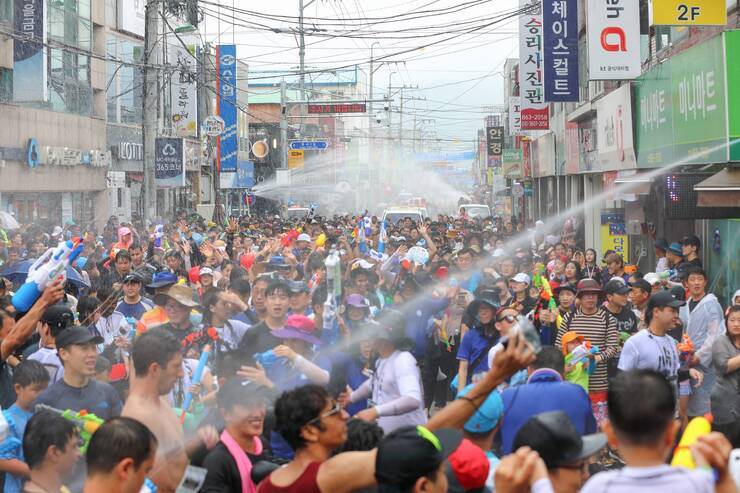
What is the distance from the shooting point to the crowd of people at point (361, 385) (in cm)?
365

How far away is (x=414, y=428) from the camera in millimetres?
3719

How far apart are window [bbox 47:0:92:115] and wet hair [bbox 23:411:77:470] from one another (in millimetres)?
27841

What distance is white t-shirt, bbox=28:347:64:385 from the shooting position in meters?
6.40

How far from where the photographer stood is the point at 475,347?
8.26 meters

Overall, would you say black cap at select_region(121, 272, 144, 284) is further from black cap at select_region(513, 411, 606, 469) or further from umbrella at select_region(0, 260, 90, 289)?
black cap at select_region(513, 411, 606, 469)

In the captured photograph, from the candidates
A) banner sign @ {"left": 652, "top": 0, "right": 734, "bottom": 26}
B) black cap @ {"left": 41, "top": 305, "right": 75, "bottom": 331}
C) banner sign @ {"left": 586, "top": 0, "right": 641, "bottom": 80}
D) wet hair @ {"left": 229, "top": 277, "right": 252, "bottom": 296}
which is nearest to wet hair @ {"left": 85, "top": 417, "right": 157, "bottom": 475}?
black cap @ {"left": 41, "top": 305, "right": 75, "bottom": 331}

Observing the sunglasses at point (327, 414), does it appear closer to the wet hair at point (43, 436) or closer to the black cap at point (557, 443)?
the black cap at point (557, 443)

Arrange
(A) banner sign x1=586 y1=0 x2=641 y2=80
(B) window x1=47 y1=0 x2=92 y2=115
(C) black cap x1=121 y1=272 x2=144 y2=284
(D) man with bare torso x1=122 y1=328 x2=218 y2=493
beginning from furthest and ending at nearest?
(B) window x1=47 y1=0 x2=92 y2=115, (A) banner sign x1=586 y1=0 x2=641 y2=80, (C) black cap x1=121 y1=272 x2=144 y2=284, (D) man with bare torso x1=122 y1=328 x2=218 y2=493

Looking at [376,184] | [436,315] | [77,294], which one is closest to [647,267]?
[436,315]

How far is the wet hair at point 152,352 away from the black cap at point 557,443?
6.81 feet

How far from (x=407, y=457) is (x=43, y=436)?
1897mm

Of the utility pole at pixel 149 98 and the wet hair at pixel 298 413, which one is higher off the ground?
the utility pole at pixel 149 98

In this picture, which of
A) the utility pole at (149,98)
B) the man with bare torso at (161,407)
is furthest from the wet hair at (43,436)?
the utility pole at (149,98)

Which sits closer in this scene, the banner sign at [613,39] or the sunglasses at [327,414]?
the sunglasses at [327,414]
